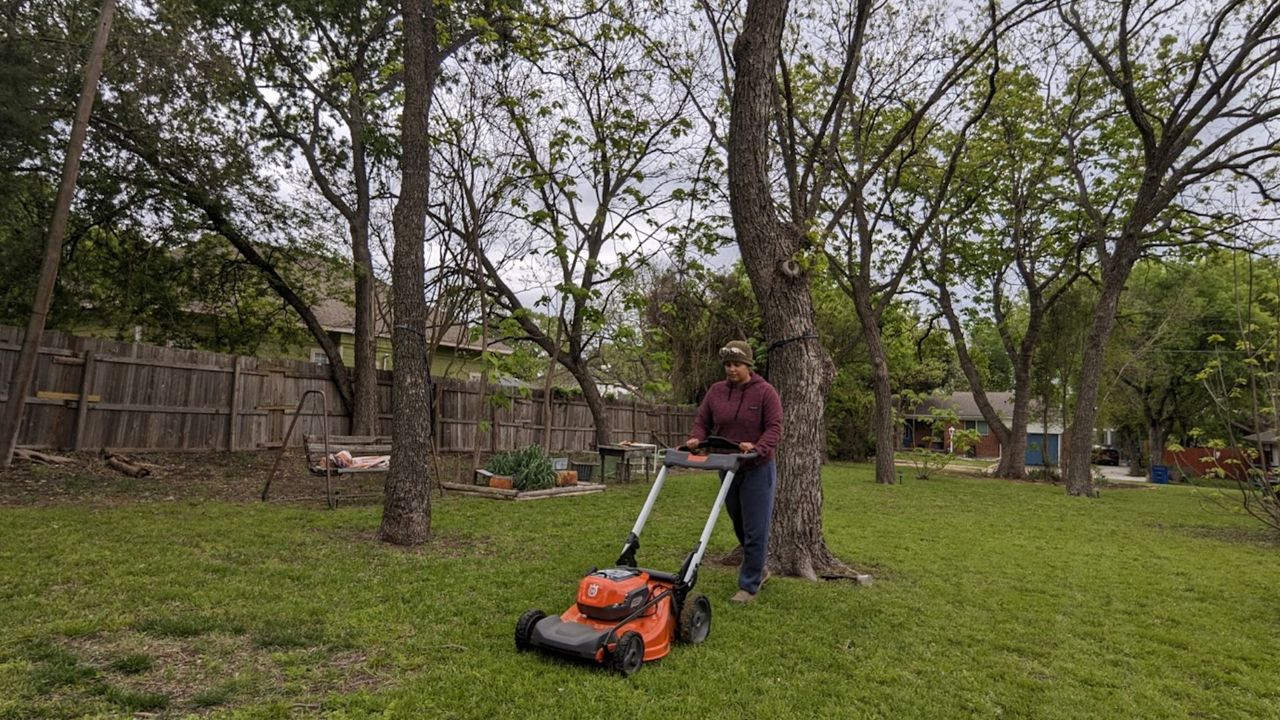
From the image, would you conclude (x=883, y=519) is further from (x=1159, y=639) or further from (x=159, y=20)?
(x=159, y=20)

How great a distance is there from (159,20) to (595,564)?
11.4 metres

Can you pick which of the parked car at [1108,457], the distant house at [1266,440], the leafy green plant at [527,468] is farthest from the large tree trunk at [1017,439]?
the parked car at [1108,457]

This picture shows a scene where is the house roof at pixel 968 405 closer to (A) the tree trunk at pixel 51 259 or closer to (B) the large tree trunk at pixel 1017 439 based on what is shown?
(B) the large tree trunk at pixel 1017 439

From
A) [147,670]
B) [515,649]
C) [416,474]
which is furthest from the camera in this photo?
[416,474]

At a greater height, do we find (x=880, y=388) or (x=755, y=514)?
(x=880, y=388)

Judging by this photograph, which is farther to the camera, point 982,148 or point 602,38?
point 982,148

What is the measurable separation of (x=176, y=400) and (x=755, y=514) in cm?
1129

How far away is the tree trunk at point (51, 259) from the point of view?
8734 millimetres

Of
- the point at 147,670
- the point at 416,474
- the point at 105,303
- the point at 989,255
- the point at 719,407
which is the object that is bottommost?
the point at 147,670

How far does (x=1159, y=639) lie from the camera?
462 cm

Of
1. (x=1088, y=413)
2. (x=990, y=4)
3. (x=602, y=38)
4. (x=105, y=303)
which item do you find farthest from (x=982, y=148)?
(x=105, y=303)

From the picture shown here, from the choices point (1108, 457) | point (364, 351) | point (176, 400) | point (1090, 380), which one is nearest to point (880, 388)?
point (1090, 380)

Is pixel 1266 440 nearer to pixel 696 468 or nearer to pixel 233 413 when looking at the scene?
pixel 696 468

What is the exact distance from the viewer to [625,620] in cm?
349
